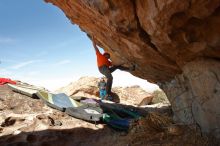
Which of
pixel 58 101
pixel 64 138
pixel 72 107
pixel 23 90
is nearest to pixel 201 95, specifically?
pixel 64 138

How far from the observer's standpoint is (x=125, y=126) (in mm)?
11906

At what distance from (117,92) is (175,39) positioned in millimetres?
11102

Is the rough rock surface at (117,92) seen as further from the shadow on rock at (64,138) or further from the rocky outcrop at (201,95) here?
the rocky outcrop at (201,95)

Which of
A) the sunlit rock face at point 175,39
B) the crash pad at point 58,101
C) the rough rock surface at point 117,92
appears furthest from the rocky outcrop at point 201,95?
the rough rock surface at point 117,92

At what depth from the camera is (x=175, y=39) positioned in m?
8.30

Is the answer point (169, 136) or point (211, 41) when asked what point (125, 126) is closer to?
point (169, 136)

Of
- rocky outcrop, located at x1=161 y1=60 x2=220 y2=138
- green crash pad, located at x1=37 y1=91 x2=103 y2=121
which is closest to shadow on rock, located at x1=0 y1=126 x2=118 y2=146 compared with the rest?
green crash pad, located at x1=37 y1=91 x2=103 y2=121

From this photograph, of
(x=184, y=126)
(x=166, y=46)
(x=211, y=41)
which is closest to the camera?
(x=211, y=41)

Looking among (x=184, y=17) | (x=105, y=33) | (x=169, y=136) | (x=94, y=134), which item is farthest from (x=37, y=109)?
(x=184, y=17)

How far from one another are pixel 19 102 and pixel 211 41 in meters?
9.40

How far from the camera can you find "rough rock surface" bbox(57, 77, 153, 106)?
18.7 m

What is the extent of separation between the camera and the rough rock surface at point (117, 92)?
18.7m

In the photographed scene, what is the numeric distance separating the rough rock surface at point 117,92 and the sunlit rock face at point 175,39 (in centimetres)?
741

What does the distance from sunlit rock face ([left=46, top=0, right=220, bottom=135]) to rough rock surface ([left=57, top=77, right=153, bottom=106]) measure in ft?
24.3
